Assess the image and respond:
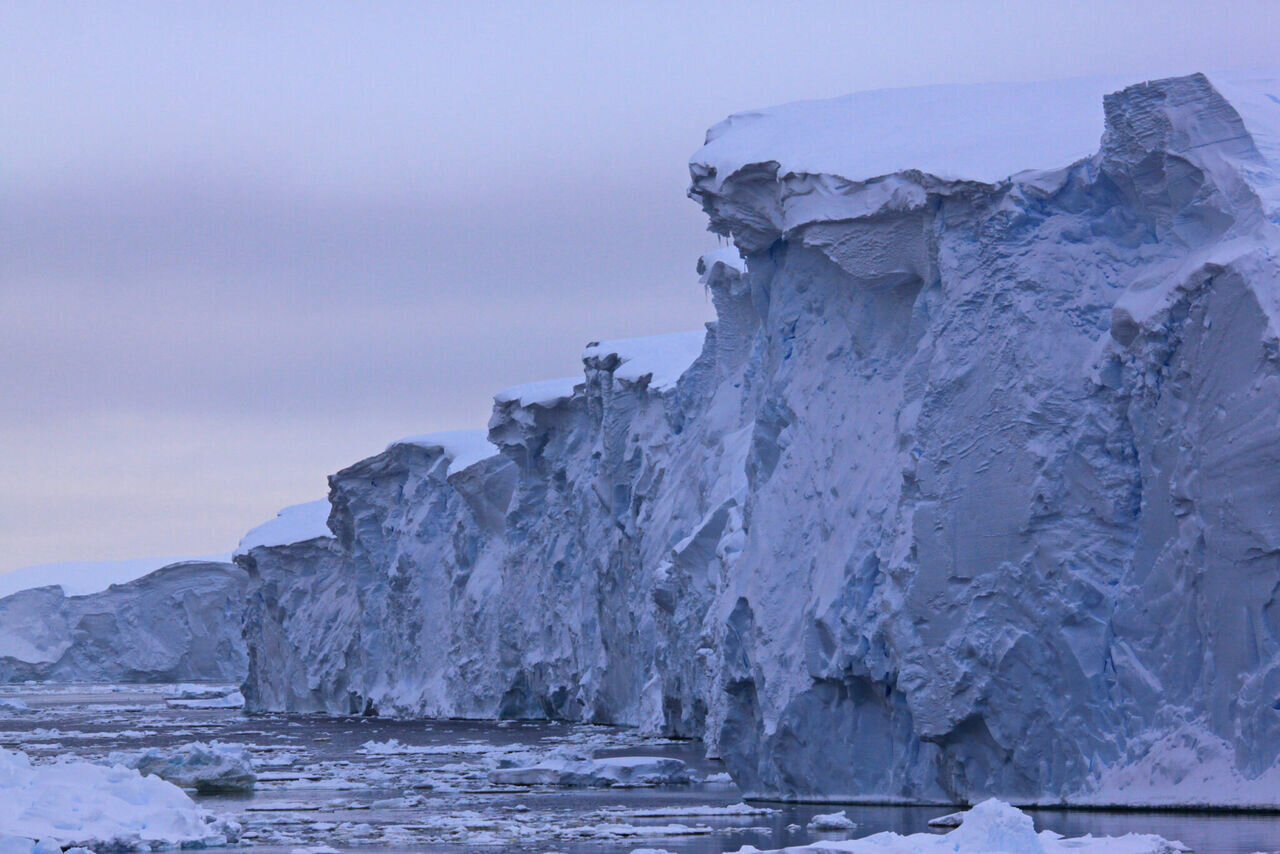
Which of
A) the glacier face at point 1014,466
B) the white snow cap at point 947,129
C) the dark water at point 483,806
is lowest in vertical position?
the dark water at point 483,806

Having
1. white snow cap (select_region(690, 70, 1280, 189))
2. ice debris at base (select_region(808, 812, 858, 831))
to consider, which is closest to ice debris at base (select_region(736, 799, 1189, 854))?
ice debris at base (select_region(808, 812, 858, 831))

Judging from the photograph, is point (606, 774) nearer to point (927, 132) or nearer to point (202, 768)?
point (202, 768)

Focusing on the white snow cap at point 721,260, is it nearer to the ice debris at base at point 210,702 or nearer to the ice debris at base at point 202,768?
the ice debris at base at point 202,768

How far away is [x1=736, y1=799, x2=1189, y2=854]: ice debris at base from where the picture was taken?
1037 centimetres

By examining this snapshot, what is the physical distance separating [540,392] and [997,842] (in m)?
26.2

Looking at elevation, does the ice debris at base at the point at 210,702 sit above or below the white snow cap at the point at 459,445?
below

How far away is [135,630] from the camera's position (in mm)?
73375

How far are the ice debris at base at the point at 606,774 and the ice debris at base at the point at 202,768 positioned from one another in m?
2.76

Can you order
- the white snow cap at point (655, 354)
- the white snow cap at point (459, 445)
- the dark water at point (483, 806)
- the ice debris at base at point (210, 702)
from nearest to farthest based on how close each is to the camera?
the dark water at point (483, 806) < the white snow cap at point (655, 354) < the white snow cap at point (459, 445) < the ice debris at base at point (210, 702)

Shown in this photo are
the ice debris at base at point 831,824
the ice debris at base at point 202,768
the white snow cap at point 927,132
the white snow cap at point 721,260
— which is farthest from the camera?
the white snow cap at point 721,260

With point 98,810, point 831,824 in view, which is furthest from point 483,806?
point 831,824

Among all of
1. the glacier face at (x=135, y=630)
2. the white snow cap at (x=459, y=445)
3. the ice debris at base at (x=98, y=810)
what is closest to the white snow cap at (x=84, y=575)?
the glacier face at (x=135, y=630)

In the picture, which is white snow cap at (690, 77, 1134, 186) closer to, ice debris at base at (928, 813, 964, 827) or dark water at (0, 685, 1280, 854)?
ice debris at base at (928, 813, 964, 827)

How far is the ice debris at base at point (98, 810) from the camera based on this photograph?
13570 millimetres
